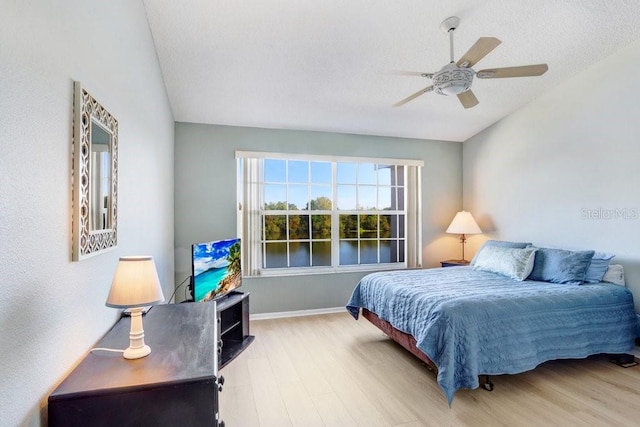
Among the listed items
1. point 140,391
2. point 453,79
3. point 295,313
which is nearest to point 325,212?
point 295,313

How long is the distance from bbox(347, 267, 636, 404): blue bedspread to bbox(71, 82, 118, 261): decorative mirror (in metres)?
2.17

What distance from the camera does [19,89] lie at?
97 centimetres

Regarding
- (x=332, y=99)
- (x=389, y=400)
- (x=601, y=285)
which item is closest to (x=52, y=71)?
(x=389, y=400)

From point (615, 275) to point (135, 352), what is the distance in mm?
4007

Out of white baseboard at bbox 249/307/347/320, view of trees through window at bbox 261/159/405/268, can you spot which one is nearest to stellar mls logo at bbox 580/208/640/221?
view of trees through window at bbox 261/159/405/268

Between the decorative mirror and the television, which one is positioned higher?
the decorative mirror

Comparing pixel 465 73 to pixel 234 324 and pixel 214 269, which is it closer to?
pixel 214 269

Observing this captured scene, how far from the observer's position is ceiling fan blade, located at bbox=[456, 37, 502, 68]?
2.10 meters

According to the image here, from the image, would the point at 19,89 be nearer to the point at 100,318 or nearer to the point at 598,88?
the point at 100,318

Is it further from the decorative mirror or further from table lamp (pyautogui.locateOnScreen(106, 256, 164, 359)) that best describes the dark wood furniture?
the decorative mirror

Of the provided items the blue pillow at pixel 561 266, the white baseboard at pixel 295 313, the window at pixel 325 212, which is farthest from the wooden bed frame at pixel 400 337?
the blue pillow at pixel 561 266

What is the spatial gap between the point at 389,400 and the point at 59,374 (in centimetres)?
203

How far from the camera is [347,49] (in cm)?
305

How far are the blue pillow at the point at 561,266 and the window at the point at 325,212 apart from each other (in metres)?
1.72
